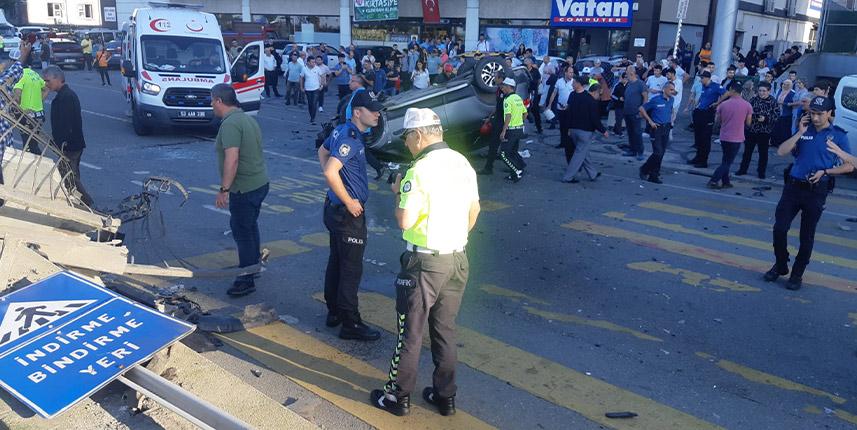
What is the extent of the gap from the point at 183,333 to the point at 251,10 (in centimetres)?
4333

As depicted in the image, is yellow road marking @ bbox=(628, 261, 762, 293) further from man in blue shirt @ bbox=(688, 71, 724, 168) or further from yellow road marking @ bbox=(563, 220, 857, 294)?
man in blue shirt @ bbox=(688, 71, 724, 168)

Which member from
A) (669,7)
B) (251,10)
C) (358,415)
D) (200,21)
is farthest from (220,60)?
(251,10)

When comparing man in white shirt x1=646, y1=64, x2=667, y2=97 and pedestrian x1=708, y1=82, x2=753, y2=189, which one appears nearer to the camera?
pedestrian x1=708, y1=82, x2=753, y2=189

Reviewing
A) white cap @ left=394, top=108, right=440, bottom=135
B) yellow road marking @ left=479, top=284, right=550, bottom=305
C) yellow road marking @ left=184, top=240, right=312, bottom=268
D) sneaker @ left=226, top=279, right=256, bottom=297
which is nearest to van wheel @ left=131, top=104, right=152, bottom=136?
yellow road marking @ left=184, top=240, right=312, bottom=268

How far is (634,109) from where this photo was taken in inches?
553

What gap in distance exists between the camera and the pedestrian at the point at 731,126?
38.2ft

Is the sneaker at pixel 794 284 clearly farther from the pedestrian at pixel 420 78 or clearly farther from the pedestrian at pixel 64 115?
the pedestrian at pixel 420 78

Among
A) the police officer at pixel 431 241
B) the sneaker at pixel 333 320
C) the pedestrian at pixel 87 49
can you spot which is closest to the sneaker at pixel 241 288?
the sneaker at pixel 333 320

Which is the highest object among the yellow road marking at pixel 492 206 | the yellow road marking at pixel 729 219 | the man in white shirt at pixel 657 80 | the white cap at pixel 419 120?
the white cap at pixel 419 120

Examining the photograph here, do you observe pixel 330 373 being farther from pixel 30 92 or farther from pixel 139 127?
pixel 139 127

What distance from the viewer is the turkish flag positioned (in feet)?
114

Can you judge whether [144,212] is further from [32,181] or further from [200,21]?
[200,21]

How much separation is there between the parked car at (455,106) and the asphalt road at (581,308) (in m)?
1.19

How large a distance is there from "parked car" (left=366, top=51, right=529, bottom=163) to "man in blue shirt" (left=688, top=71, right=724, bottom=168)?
3937 mm
